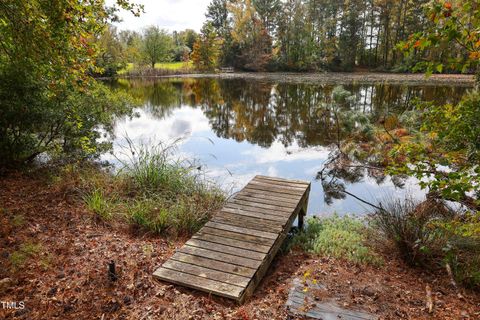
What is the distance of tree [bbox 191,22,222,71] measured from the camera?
35.8 metres

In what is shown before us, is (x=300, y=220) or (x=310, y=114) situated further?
(x=310, y=114)

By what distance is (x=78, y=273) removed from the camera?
2.93 m

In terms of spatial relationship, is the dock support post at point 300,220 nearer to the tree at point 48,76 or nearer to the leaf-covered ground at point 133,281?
the leaf-covered ground at point 133,281

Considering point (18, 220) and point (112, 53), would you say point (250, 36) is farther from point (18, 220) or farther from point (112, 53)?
point (18, 220)

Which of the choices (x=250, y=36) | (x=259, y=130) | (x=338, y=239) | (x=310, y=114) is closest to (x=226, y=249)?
(x=338, y=239)

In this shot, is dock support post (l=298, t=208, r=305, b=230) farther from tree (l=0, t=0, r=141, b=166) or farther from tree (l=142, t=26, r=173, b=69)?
tree (l=142, t=26, r=173, b=69)

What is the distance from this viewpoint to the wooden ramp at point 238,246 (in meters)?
2.91

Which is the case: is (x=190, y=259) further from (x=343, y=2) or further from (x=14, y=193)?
(x=343, y=2)

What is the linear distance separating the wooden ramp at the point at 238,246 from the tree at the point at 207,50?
111 ft

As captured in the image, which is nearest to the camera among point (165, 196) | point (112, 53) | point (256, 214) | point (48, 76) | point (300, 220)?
point (256, 214)

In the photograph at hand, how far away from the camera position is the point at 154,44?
121ft

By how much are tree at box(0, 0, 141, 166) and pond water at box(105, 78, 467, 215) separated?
1.15 m

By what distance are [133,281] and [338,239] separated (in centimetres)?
266

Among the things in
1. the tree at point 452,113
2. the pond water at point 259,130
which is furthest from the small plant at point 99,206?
Result: the tree at point 452,113
